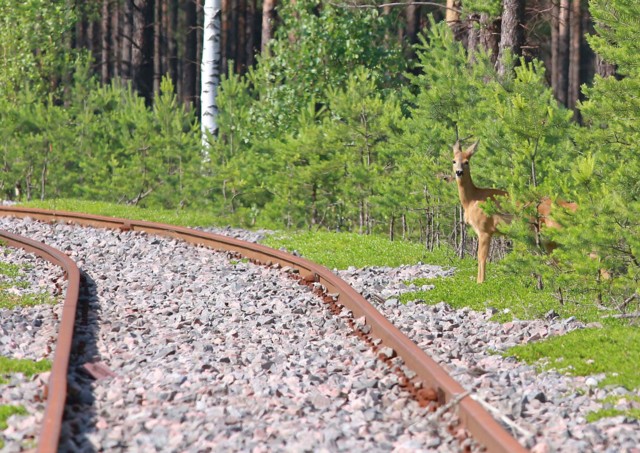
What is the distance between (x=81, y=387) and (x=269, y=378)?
1.33 metres

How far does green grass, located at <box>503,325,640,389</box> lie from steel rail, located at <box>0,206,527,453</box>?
1083 millimetres

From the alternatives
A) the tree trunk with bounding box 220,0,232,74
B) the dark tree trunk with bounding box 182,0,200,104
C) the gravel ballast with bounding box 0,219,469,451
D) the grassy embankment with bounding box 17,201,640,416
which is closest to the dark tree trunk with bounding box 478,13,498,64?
the grassy embankment with bounding box 17,201,640,416

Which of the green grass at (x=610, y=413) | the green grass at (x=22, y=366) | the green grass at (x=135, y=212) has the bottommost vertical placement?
the green grass at (x=135, y=212)

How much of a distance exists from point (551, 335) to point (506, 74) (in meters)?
6.07

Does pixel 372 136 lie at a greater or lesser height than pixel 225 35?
lesser

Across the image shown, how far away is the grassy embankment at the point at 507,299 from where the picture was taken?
759 centimetres

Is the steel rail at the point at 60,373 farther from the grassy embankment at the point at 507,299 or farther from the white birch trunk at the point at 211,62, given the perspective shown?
the white birch trunk at the point at 211,62

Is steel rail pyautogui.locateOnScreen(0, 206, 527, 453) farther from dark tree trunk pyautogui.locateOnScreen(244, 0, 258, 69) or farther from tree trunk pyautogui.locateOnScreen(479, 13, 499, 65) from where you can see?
dark tree trunk pyautogui.locateOnScreen(244, 0, 258, 69)

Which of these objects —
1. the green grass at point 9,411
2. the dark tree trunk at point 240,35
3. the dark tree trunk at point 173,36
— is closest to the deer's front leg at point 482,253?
the green grass at point 9,411

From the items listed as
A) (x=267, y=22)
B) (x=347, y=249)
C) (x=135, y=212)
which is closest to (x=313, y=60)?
(x=135, y=212)

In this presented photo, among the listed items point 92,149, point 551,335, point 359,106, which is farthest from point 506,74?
point 92,149

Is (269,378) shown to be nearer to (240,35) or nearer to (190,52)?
(240,35)

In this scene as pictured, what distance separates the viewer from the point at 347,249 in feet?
47.6

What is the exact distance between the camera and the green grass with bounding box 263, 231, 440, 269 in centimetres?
1341
